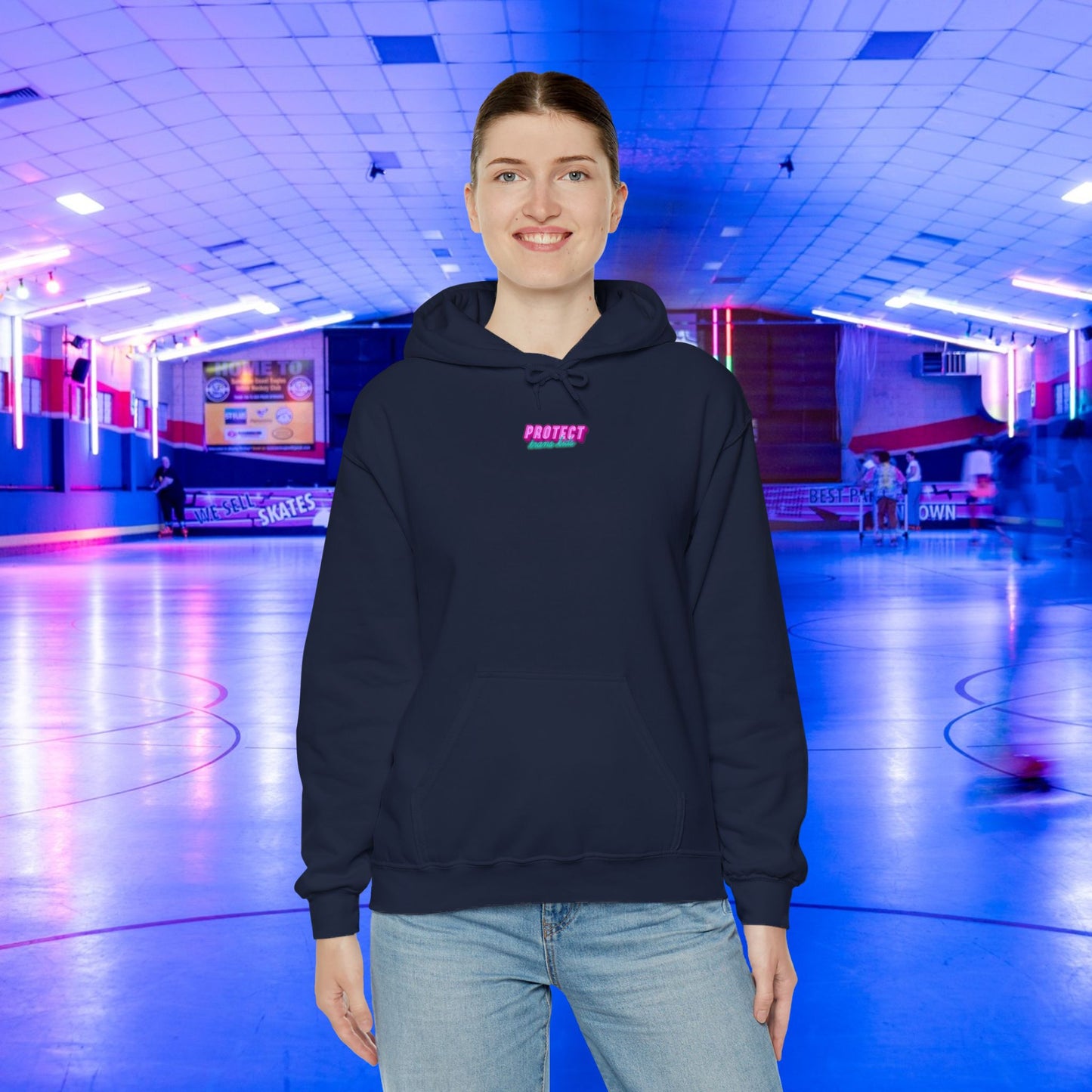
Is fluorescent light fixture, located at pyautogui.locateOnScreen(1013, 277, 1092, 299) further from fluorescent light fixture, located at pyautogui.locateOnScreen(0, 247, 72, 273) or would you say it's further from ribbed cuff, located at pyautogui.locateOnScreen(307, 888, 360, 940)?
ribbed cuff, located at pyautogui.locateOnScreen(307, 888, 360, 940)

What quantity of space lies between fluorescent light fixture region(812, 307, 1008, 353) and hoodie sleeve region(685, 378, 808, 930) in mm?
24087

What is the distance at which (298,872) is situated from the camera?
2.71m

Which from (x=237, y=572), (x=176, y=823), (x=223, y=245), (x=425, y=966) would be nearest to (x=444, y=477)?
(x=425, y=966)

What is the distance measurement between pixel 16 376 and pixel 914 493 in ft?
50.9

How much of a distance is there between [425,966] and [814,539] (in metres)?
19.1

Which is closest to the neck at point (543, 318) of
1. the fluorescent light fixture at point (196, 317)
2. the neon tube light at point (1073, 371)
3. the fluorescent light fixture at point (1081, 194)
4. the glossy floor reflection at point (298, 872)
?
the glossy floor reflection at point (298, 872)

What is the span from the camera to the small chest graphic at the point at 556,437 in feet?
3.39

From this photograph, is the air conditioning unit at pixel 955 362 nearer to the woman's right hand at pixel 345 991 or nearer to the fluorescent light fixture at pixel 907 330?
the fluorescent light fixture at pixel 907 330

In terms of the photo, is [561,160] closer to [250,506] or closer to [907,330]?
[250,506]

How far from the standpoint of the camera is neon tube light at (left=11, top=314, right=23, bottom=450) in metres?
17.6

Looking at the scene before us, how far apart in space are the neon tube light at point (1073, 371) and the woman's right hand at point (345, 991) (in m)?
21.2

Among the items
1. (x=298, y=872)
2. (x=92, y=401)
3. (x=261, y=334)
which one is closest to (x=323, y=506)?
(x=261, y=334)

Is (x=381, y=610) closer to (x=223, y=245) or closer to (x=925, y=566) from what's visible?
(x=925, y=566)

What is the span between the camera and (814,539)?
19.5 m
